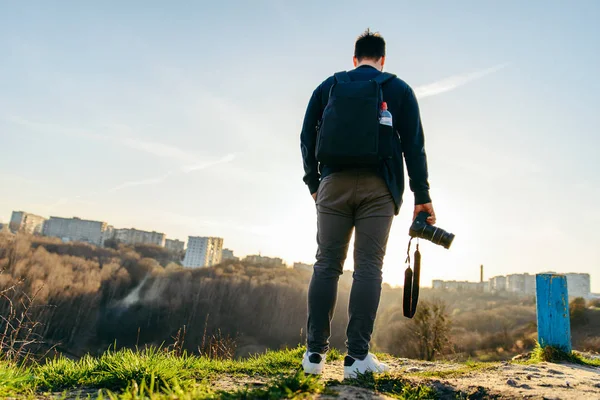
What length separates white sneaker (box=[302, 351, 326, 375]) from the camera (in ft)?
8.66

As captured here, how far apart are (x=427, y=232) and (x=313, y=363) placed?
3.91 ft

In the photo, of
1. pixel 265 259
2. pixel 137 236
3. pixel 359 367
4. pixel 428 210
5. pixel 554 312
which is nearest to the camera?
pixel 359 367

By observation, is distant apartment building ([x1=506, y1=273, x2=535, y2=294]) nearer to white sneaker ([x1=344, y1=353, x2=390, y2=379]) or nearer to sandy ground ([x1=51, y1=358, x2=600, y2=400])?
sandy ground ([x1=51, y1=358, x2=600, y2=400])

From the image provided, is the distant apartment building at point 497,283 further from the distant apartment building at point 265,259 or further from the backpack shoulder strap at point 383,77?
the backpack shoulder strap at point 383,77

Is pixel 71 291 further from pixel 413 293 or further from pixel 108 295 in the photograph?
pixel 413 293

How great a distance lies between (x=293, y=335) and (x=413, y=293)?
62.3m

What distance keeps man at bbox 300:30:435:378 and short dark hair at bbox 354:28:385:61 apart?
0.22m

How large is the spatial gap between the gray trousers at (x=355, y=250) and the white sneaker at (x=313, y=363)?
0.04 meters

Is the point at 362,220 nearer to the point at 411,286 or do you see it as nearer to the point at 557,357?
the point at 411,286

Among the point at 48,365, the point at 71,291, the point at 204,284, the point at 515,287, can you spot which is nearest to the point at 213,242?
the point at 204,284

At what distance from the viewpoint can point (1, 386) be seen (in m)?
2.18

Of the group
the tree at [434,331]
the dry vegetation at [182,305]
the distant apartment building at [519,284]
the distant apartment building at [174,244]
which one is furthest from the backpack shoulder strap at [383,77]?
the distant apartment building at [174,244]

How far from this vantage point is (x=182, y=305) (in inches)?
2653

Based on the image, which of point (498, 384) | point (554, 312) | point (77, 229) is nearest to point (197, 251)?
point (77, 229)
